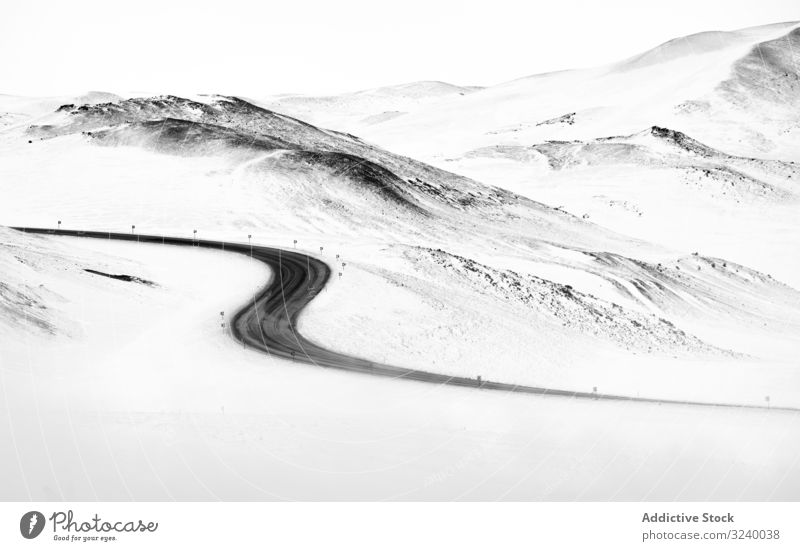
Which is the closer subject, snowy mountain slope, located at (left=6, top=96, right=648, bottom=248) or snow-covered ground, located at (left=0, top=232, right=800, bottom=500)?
snow-covered ground, located at (left=0, top=232, right=800, bottom=500)

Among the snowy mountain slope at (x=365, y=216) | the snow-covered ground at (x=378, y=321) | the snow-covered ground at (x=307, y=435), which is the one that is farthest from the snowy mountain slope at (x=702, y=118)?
the snow-covered ground at (x=307, y=435)

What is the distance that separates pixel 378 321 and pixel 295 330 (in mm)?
4630

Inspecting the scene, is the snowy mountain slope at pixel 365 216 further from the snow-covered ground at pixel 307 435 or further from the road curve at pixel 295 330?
the snow-covered ground at pixel 307 435

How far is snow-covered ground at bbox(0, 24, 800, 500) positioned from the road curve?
1.13m

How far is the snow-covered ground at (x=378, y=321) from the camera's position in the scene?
19.7 meters

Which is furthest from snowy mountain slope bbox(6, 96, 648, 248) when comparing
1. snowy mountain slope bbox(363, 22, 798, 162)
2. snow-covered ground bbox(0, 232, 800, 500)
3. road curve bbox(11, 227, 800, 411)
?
snowy mountain slope bbox(363, 22, 798, 162)

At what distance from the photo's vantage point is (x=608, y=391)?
110 ft

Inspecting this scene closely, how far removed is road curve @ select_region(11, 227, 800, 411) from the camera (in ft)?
104

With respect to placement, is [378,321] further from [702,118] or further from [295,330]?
[702,118]

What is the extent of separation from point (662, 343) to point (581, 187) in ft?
229

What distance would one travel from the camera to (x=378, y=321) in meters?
40.3

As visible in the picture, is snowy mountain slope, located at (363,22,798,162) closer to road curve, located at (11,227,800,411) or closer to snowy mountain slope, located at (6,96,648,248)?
snowy mountain slope, located at (6,96,648,248)

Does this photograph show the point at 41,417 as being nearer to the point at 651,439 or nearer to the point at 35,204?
the point at 651,439

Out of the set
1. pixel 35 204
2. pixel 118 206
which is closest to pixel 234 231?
pixel 118 206
